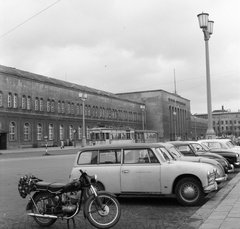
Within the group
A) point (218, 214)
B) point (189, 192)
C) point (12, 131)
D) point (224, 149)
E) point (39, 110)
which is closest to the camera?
point (218, 214)

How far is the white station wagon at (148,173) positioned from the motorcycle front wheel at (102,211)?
2362 mm

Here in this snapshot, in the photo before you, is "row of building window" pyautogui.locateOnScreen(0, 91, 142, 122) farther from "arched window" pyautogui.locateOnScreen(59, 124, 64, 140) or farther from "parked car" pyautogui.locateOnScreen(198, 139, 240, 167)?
"parked car" pyautogui.locateOnScreen(198, 139, 240, 167)

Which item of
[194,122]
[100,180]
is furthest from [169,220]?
[194,122]

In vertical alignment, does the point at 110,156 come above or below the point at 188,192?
above

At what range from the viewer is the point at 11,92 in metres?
58.2

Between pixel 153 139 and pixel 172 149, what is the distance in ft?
169

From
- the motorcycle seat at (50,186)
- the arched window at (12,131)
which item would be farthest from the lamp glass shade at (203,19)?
the arched window at (12,131)

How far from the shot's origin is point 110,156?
30.4 feet

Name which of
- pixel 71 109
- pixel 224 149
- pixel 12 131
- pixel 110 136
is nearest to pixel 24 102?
pixel 12 131

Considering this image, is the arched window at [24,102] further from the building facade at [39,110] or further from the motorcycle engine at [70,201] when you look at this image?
the motorcycle engine at [70,201]

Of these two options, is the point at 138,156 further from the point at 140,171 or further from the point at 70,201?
the point at 70,201

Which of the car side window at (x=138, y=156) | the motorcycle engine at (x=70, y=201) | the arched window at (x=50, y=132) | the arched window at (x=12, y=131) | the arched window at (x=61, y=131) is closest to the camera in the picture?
the motorcycle engine at (x=70, y=201)

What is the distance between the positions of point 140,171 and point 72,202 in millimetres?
2567

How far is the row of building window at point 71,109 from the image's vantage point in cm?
5928
